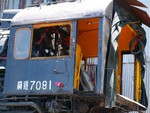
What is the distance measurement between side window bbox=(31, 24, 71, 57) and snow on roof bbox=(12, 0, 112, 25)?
Result: 8.7 inches

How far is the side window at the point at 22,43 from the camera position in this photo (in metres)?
8.06

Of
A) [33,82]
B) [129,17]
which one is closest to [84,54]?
[129,17]

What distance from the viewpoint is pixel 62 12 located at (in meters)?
7.93

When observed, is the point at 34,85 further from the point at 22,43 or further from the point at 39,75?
the point at 22,43

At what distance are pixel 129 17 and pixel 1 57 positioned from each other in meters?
3.03

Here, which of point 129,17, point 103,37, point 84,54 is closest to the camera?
point 103,37

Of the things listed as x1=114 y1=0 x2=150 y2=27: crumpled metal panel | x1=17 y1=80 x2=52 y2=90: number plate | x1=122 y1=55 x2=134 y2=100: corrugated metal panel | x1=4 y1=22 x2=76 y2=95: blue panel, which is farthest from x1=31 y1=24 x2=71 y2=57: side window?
x1=122 y1=55 x2=134 y2=100: corrugated metal panel

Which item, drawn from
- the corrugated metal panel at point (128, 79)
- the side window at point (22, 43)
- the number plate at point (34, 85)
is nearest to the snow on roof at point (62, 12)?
the side window at point (22, 43)

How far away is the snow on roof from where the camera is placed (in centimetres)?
766

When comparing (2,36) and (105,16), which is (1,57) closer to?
(2,36)

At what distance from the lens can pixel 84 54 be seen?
9719 millimetres

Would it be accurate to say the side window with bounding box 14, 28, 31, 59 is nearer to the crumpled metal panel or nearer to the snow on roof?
the snow on roof

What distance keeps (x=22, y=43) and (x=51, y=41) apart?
66 cm

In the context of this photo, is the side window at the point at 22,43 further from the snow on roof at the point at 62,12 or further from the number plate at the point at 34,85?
the number plate at the point at 34,85
